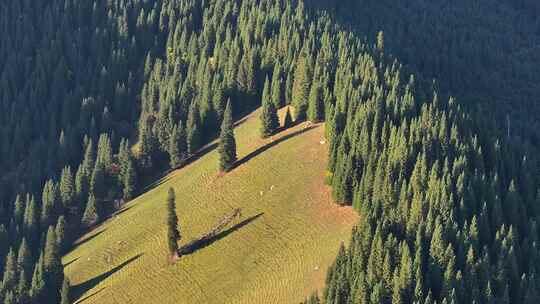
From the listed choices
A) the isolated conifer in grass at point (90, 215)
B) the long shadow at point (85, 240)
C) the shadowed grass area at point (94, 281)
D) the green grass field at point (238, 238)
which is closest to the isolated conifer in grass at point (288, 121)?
the green grass field at point (238, 238)

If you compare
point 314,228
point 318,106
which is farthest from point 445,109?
point 314,228

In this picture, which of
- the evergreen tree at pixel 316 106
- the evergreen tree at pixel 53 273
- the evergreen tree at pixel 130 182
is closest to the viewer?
the evergreen tree at pixel 53 273

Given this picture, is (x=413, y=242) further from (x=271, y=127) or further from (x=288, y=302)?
(x=271, y=127)

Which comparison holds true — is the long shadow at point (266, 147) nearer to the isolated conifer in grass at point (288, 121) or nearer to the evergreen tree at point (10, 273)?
the isolated conifer in grass at point (288, 121)

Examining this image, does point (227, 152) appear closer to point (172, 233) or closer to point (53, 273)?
point (172, 233)

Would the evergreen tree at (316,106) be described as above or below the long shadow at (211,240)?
above

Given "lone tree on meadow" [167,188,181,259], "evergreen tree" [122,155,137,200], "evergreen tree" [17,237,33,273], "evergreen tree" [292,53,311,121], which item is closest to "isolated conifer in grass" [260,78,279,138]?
"evergreen tree" [292,53,311,121]

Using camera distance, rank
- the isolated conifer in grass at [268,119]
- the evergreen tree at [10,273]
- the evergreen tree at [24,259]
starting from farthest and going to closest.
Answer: the isolated conifer in grass at [268,119] < the evergreen tree at [24,259] < the evergreen tree at [10,273]

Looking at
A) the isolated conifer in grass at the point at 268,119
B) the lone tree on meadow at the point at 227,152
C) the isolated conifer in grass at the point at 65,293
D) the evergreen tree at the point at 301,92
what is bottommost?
the isolated conifer in grass at the point at 65,293
